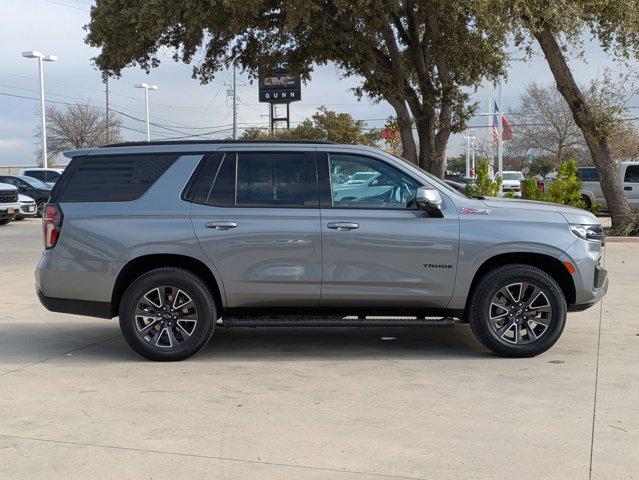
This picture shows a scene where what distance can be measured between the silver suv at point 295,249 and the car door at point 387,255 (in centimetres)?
1

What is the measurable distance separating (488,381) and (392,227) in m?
1.55

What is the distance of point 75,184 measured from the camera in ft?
23.5

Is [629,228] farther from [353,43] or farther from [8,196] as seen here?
[8,196]

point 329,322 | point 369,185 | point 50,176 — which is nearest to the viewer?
point 329,322

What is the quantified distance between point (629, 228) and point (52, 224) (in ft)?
49.9

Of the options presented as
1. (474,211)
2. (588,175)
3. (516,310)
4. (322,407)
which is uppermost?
(588,175)

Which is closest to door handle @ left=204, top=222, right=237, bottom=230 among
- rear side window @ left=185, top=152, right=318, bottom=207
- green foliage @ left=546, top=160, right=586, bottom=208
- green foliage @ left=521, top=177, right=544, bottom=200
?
rear side window @ left=185, top=152, right=318, bottom=207

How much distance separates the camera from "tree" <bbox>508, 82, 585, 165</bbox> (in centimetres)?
5853

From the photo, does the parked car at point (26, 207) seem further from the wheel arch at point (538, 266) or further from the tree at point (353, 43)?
the wheel arch at point (538, 266)

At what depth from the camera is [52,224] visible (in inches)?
279

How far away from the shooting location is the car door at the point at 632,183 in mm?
26875

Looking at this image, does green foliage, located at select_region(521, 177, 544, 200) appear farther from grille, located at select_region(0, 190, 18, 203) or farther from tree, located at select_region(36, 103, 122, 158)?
tree, located at select_region(36, 103, 122, 158)

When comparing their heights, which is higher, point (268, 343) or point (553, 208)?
point (553, 208)

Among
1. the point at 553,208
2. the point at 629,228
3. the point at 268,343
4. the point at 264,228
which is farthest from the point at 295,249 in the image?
the point at 629,228
